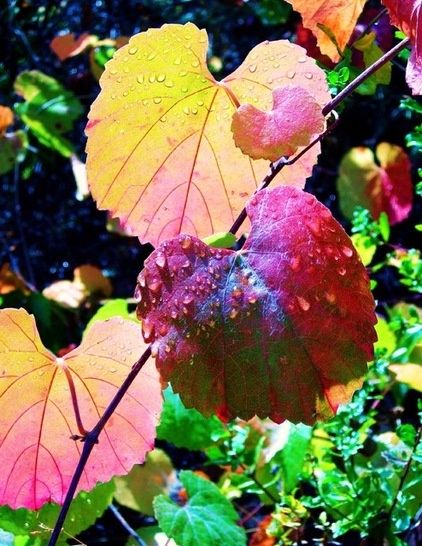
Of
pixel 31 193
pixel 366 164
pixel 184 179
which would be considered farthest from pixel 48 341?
pixel 184 179

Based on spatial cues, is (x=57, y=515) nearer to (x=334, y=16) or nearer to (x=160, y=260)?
(x=160, y=260)

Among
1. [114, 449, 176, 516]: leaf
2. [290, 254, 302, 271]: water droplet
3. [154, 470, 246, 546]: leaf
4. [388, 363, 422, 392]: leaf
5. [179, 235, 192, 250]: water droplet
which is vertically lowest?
[114, 449, 176, 516]: leaf

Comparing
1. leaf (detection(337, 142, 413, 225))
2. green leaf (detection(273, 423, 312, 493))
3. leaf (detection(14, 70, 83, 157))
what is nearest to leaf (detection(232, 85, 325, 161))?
green leaf (detection(273, 423, 312, 493))

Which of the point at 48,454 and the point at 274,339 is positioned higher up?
the point at 274,339

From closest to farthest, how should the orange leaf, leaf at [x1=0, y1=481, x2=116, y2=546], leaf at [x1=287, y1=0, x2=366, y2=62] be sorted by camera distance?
leaf at [x1=287, y1=0, x2=366, y2=62]
leaf at [x1=0, y1=481, x2=116, y2=546]
the orange leaf

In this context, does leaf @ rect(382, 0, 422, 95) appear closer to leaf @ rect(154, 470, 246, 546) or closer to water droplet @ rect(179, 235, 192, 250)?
water droplet @ rect(179, 235, 192, 250)

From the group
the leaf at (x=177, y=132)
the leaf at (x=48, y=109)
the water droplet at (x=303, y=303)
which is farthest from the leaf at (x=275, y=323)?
the leaf at (x=48, y=109)

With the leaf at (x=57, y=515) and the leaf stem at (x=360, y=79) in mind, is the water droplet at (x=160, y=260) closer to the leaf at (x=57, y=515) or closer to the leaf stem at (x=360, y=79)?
the leaf stem at (x=360, y=79)

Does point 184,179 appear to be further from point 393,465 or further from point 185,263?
point 393,465
